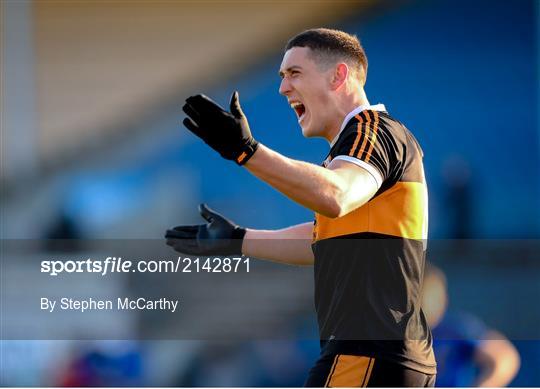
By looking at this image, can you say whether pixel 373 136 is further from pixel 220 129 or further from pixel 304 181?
pixel 220 129

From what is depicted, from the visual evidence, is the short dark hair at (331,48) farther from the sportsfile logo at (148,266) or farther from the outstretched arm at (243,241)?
the sportsfile logo at (148,266)

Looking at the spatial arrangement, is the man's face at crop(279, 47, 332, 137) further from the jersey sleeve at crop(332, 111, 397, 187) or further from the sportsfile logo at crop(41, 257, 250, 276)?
the sportsfile logo at crop(41, 257, 250, 276)

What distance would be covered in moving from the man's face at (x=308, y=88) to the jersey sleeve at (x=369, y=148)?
36 cm

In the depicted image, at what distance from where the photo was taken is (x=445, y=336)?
4066mm

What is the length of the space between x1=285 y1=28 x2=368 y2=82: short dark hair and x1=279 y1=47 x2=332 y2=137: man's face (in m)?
0.02

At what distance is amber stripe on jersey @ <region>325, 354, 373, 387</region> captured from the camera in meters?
2.69

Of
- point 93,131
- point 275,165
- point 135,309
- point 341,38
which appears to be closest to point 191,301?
point 135,309

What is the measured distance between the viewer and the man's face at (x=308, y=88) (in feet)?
10.1

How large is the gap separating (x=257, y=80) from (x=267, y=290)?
1.26m

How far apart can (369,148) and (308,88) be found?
1.96ft

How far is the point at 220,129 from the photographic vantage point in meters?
2.36

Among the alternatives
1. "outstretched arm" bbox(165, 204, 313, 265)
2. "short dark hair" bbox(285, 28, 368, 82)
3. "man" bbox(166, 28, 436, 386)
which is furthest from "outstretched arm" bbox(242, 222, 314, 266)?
"short dark hair" bbox(285, 28, 368, 82)

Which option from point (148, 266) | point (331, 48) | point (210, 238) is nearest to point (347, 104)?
point (331, 48)

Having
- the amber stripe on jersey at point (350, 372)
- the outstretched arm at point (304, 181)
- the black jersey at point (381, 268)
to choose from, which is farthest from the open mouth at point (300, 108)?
the amber stripe on jersey at point (350, 372)
